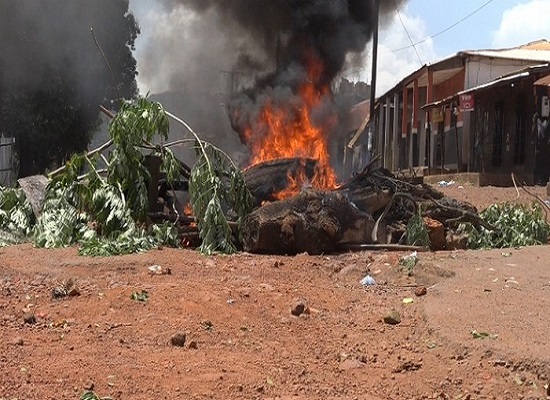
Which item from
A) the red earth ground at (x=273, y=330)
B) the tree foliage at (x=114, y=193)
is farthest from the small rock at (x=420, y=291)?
the tree foliage at (x=114, y=193)

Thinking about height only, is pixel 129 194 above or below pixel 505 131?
below

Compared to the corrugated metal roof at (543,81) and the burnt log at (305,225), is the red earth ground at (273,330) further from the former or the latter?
the corrugated metal roof at (543,81)

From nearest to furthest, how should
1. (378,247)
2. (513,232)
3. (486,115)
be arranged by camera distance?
(378,247)
(513,232)
(486,115)

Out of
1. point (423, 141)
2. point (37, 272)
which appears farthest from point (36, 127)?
point (37, 272)

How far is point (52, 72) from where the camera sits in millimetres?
20875

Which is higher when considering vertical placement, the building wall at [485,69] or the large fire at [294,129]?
the building wall at [485,69]

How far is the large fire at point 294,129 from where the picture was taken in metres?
12.4

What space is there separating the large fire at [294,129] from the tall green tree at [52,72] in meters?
8.52

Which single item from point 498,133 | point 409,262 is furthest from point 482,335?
point 498,133

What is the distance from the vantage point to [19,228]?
29.7 feet

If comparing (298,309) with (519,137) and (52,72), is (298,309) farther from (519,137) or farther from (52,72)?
(52,72)

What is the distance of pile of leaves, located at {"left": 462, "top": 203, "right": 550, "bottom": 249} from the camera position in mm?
8502

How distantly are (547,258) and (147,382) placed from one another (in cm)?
481

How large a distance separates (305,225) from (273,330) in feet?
9.68
